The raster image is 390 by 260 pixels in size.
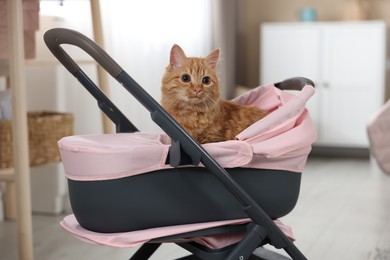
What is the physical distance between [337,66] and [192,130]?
315cm

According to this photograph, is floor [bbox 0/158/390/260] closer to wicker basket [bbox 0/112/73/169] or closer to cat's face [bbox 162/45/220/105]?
wicker basket [bbox 0/112/73/169]

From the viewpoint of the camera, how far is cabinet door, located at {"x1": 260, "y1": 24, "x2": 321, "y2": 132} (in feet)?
14.9

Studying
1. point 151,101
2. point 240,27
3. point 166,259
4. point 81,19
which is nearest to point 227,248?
point 151,101

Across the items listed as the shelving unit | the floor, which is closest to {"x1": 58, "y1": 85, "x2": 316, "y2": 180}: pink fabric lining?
the shelving unit

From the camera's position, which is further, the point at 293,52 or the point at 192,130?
the point at 293,52

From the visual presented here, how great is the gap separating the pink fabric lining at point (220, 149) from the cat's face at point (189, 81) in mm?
120

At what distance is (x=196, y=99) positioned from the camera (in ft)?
4.97

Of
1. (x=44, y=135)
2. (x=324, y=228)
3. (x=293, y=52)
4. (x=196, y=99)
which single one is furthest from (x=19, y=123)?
(x=293, y=52)

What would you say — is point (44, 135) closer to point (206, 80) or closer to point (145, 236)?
point (206, 80)

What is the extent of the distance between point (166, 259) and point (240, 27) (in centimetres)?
A: 314

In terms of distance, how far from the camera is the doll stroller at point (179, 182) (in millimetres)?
1345

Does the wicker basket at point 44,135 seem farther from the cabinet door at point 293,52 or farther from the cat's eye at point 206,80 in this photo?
the cabinet door at point 293,52

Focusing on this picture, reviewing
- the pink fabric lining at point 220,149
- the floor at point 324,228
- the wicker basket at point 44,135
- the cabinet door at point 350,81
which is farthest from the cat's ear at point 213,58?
the cabinet door at point 350,81

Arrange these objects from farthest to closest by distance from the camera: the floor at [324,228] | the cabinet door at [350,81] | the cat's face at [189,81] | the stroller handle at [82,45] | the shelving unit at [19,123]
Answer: the cabinet door at [350,81]
the floor at [324,228]
the shelving unit at [19,123]
the cat's face at [189,81]
the stroller handle at [82,45]
